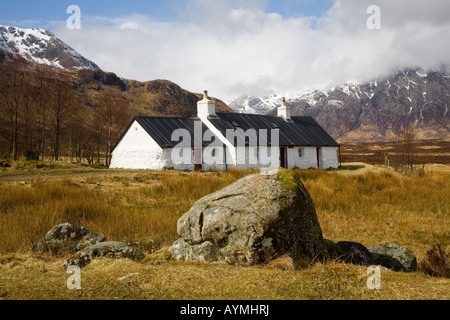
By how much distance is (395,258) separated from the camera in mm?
8359

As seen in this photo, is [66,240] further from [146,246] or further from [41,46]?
[41,46]

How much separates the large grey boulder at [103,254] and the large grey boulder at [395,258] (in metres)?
5.06

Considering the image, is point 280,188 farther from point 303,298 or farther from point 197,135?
point 197,135

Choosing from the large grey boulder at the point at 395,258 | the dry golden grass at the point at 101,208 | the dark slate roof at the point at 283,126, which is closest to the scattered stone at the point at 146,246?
the dry golden grass at the point at 101,208

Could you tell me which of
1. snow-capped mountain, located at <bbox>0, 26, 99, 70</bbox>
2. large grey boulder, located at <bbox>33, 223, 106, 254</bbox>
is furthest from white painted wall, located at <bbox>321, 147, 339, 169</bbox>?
snow-capped mountain, located at <bbox>0, 26, 99, 70</bbox>

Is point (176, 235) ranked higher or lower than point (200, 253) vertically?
lower

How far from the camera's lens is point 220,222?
22.5 feet

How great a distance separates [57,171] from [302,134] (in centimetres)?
2351

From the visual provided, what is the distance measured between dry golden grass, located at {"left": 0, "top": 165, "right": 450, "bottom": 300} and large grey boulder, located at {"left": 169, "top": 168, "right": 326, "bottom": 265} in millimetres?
376

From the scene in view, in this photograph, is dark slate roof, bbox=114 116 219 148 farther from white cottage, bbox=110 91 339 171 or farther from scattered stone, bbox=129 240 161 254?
scattered stone, bbox=129 240 161 254

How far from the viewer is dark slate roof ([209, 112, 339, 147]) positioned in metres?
34.5

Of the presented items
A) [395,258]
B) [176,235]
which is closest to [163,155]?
[176,235]

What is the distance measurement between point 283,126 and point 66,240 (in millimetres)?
31956

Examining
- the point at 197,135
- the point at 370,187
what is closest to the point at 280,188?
the point at 370,187
